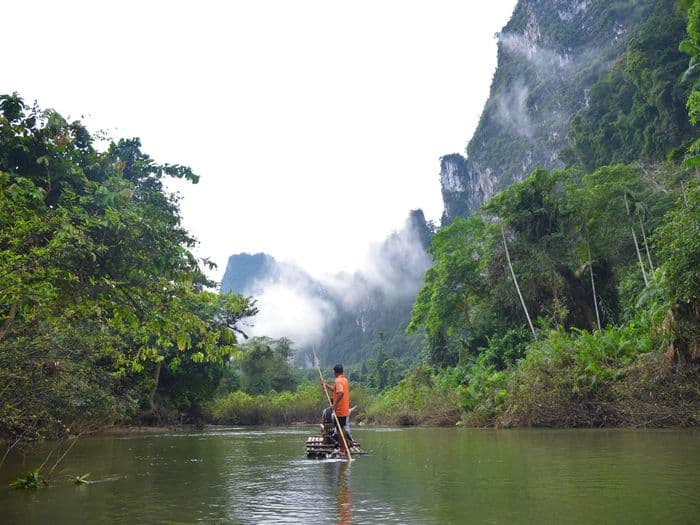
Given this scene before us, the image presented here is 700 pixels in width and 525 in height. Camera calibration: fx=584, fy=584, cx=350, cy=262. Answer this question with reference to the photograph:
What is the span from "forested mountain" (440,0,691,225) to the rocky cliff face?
0.63ft

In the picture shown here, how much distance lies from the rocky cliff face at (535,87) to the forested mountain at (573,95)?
0.63ft

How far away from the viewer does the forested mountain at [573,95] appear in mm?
48719

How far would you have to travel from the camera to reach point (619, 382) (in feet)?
55.5

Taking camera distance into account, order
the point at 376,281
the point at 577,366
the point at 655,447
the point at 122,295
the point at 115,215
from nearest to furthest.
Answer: the point at 115,215 < the point at 122,295 < the point at 655,447 < the point at 577,366 < the point at 376,281

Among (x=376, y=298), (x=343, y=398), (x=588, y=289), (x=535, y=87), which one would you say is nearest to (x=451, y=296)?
(x=588, y=289)

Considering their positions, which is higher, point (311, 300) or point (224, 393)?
point (311, 300)

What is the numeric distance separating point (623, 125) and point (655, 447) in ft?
169

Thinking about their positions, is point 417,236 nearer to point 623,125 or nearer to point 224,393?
point 623,125

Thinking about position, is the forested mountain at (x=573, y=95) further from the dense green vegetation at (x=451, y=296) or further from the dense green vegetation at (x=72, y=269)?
the dense green vegetation at (x=72, y=269)

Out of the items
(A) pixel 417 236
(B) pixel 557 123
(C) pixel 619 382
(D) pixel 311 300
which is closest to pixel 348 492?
(C) pixel 619 382

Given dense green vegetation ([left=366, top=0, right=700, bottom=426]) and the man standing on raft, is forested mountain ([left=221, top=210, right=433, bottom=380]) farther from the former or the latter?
the man standing on raft

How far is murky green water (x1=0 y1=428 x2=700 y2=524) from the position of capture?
500cm

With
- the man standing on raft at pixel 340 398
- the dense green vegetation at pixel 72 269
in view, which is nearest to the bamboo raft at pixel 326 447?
the man standing on raft at pixel 340 398

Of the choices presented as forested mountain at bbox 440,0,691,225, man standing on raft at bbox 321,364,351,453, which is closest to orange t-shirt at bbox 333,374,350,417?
man standing on raft at bbox 321,364,351,453
